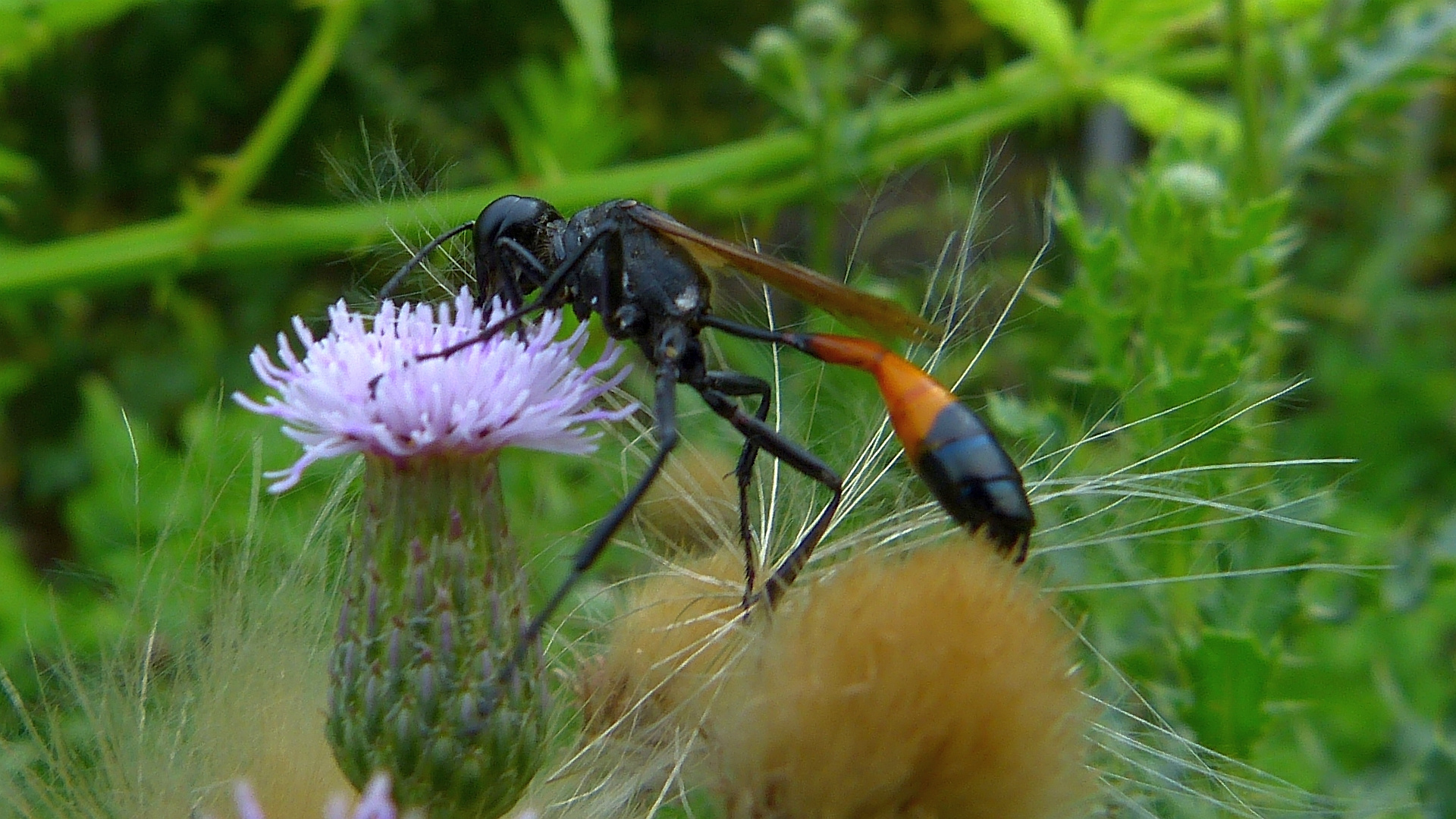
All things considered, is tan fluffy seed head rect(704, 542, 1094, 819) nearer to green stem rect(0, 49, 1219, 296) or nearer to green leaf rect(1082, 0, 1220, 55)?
green stem rect(0, 49, 1219, 296)

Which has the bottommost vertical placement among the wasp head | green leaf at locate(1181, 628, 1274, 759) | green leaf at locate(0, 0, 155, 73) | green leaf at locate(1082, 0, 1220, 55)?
green leaf at locate(1181, 628, 1274, 759)

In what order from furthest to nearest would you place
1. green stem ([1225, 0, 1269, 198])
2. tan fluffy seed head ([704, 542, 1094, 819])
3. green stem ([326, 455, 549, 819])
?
green stem ([1225, 0, 1269, 198]) → green stem ([326, 455, 549, 819]) → tan fluffy seed head ([704, 542, 1094, 819])

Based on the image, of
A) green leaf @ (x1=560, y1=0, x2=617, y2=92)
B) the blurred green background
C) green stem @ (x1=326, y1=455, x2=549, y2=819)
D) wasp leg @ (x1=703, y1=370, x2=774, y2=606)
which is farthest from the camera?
green leaf @ (x1=560, y1=0, x2=617, y2=92)

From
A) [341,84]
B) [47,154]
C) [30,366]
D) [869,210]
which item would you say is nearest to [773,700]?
[869,210]

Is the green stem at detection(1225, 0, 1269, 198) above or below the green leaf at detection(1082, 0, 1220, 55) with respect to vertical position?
below

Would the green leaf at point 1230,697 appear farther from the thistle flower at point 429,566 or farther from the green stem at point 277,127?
the green stem at point 277,127

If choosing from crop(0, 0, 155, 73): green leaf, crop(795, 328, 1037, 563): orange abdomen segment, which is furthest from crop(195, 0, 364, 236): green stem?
crop(795, 328, 1037, 563): orange abdomen segment

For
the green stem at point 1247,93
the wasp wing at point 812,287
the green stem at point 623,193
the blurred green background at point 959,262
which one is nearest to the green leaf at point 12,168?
the blurred green background at point 959,262
